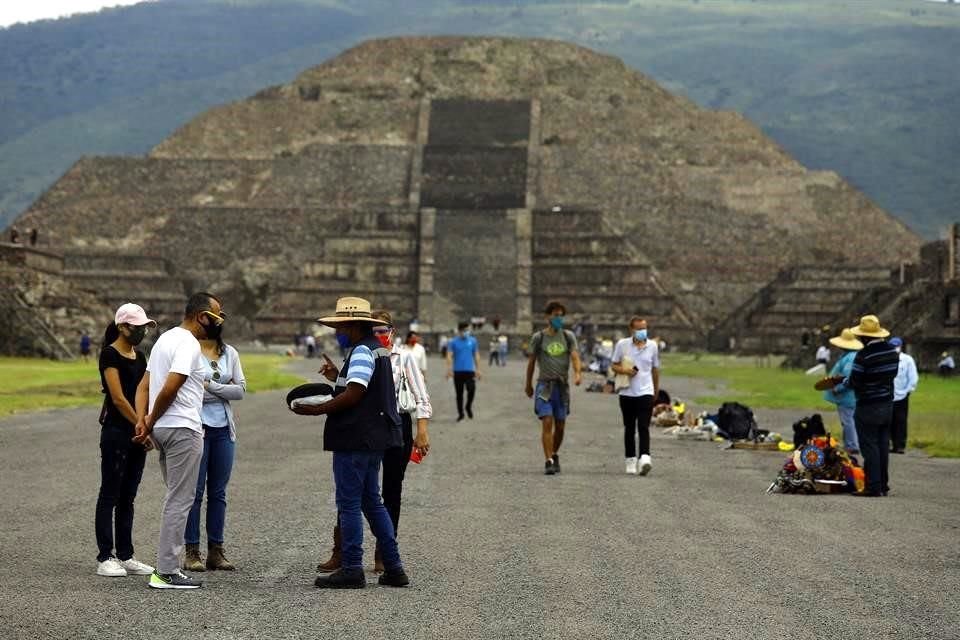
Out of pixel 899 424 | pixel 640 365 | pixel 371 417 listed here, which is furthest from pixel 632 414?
pixel 371 417

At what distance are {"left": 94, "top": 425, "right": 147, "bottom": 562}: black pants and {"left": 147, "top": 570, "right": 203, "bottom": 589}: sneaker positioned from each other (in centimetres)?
87

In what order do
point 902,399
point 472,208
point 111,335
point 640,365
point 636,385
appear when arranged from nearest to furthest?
point 111,335 < point 640,365 < point 636,385 < point 902,399 < point 472,208

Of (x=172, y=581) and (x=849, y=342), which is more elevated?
(x=849, y=342)

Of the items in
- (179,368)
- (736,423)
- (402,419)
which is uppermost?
(179,368)

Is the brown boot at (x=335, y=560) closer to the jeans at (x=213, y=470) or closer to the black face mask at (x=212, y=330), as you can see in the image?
the jeans at (x=213, y=470)

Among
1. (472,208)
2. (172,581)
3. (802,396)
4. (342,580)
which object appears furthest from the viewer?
(472,208)

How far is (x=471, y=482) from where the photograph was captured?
22.9 meters

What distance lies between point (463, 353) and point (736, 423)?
7.39 metres

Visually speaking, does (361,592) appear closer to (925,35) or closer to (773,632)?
(773,632)

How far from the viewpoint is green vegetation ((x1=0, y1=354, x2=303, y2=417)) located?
40.7 metres

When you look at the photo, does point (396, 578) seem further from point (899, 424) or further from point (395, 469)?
point (899, 424)

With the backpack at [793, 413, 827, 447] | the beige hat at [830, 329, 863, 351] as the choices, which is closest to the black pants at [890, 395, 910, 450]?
the backpack at [793, 413, 827, 447]

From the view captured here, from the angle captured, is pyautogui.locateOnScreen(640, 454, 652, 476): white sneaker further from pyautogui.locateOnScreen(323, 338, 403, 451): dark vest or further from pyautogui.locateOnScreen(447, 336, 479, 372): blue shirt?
pyautogui.locateOnScreen(447, 336, 479, 372): blue shirt

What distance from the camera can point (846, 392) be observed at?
2527cm
